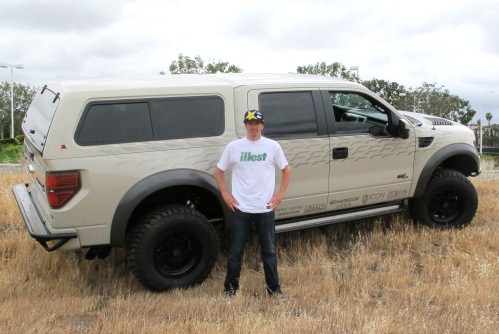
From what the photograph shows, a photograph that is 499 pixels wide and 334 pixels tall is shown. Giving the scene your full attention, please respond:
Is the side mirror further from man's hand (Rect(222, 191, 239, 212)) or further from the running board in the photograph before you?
man's hand (Rect(222, 191, 239, 212))

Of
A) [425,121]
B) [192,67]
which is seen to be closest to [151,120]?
[425,121]

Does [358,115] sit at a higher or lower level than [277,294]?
higher

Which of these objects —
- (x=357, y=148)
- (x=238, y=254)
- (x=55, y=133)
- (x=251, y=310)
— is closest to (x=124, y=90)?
(x=55, y=133)

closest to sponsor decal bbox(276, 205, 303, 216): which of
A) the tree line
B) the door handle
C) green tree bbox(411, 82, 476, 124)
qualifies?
the door handle

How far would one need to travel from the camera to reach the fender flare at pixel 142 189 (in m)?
4.33

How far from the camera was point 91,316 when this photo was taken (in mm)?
3910

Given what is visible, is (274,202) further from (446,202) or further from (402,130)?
(446,202)

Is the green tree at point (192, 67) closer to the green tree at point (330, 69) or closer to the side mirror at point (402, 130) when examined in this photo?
the green tree at point (330, 69)

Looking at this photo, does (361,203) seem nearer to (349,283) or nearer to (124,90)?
(349,283)

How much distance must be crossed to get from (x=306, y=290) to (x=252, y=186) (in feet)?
3.21

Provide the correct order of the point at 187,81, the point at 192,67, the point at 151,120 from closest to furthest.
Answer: the point at 151,120 < the point at 187,81 < the point at 192,67

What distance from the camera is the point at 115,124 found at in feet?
14.5

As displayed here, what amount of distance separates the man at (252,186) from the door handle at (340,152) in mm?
1092

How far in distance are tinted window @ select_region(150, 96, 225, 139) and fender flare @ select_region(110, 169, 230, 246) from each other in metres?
0.34
